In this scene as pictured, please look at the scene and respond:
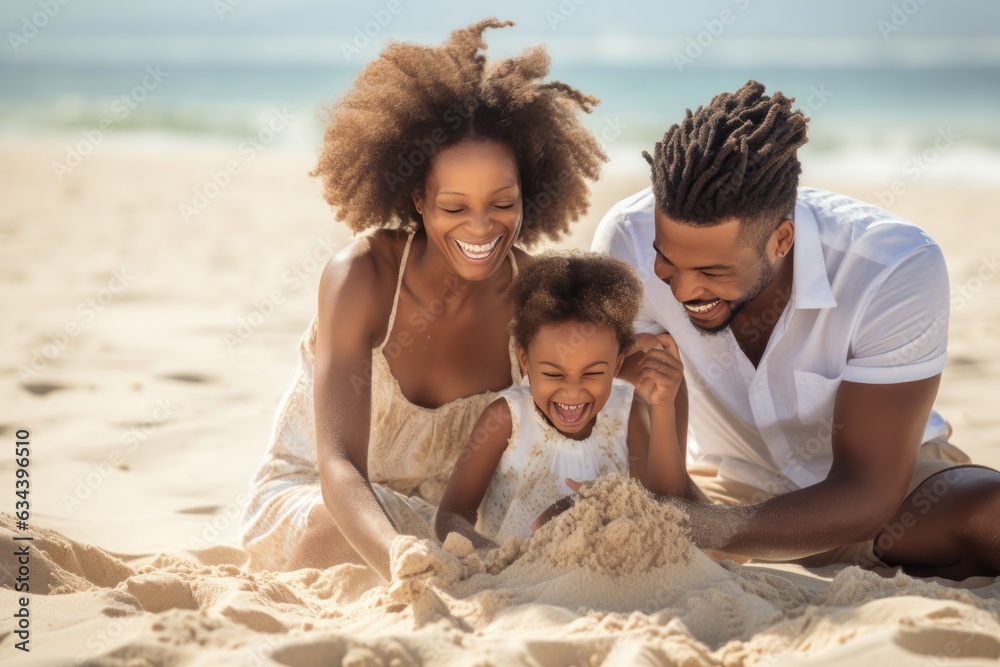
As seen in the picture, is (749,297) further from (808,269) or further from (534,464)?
(534,464)

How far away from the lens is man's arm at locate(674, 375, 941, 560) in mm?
2887

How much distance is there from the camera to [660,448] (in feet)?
10.3

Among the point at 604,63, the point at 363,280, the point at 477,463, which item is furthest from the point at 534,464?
the point at 604,63

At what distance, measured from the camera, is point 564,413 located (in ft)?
10.6

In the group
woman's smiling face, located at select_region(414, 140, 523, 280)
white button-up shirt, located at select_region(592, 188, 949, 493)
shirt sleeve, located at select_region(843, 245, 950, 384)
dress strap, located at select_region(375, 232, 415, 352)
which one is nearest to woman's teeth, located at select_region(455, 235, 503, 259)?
woman's smiling face, located at select_region(414, 140, 523, 280)

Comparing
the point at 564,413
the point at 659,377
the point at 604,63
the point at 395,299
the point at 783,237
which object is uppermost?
the point at 604,63

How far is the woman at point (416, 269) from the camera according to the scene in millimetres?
3254

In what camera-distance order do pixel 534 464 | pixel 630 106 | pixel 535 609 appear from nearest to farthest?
1. pixel 535 609
2. pixel 534 464
3. pixel 630 106

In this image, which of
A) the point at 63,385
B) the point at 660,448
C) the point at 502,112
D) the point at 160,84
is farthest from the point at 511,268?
the point at 160,84

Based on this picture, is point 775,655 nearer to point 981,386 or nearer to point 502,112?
point 502,112

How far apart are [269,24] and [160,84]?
35.1ft

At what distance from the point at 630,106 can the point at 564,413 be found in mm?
21051

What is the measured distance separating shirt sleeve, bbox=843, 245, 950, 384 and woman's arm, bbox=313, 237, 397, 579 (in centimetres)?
153

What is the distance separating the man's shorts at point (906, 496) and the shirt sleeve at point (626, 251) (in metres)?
0.61
